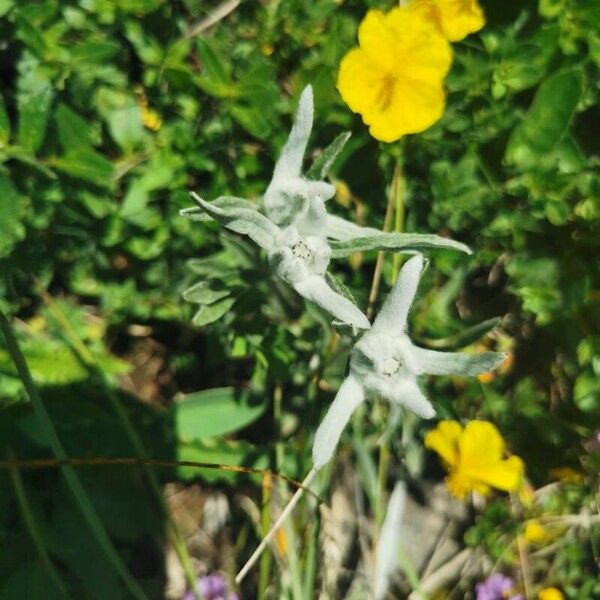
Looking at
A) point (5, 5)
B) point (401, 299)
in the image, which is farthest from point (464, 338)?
point (5, 5)

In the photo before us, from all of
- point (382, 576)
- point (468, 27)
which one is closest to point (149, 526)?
point (382, 576)

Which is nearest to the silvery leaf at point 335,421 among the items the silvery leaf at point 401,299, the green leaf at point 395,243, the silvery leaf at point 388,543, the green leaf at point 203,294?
the silvery leaf at point 401,299

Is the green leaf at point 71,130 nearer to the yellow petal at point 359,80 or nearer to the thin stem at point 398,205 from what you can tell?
the yellow petal at point 359,80

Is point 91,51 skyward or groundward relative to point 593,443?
skyward

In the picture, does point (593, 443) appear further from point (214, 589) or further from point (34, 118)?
point (34, 118)

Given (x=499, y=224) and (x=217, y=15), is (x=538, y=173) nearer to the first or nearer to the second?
(x=499, y=224)
